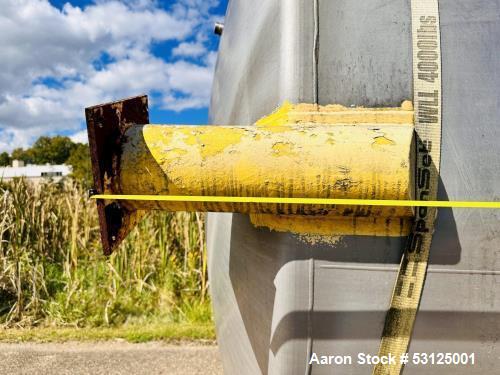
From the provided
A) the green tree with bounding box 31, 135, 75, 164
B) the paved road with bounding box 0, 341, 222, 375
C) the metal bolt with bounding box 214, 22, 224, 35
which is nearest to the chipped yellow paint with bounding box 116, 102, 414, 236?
the metal bolt with bounding box 214, 22, 224, 35

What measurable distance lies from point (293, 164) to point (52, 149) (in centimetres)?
4990

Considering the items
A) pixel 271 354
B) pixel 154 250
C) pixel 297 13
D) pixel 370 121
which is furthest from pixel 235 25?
pixel 154 250

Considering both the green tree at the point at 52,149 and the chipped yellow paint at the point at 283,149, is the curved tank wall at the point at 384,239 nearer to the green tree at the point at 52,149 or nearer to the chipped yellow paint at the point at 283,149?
the chipped yellow paint at the point at 283,149

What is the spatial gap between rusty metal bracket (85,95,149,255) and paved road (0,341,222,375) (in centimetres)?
209

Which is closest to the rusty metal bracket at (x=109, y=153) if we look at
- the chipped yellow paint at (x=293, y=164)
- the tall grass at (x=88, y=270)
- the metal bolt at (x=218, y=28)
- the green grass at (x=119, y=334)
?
the chipped yellow paint at (x=293, y=164)

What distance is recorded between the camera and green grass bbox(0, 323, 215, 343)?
11.5 ft

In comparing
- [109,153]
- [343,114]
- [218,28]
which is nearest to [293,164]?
[343,114]

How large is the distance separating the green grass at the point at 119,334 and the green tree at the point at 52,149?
45.9m

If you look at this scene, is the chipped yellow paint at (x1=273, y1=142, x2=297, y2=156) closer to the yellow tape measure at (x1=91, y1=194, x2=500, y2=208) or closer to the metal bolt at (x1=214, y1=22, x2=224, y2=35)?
the yellow tape measure at (x1=91, y1=194, x2=500, y2=208)

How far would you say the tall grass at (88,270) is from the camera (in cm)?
396

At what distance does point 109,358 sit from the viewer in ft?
10.5

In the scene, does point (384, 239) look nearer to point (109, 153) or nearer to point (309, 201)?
point (309, 201)

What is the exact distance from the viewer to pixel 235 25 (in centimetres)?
174

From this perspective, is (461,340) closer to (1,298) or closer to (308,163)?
(308,163)
